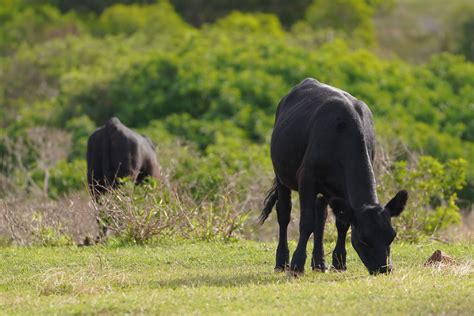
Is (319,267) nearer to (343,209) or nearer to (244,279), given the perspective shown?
(244,279)

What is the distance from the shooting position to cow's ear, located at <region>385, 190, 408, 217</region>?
1194cm

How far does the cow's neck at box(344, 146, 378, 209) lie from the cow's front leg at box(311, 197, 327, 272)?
809mm

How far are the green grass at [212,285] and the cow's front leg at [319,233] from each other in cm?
23

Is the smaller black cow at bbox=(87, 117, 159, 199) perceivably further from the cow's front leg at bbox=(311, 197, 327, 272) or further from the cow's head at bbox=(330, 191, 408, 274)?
the cow's head at bbox=(330, 191, 408, 274)

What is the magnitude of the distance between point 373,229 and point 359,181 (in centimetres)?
59

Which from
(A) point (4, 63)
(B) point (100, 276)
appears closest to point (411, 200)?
(B) point (100, 276)

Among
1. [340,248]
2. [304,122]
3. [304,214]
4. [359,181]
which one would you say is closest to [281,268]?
[340,248]

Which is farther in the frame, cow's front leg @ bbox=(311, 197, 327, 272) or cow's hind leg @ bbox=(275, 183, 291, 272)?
cow's hind leg @ bbox=(275, 183, 291, 272)

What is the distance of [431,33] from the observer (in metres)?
73.4

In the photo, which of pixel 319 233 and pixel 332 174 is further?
pixel 319 233

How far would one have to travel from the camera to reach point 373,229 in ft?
38.5

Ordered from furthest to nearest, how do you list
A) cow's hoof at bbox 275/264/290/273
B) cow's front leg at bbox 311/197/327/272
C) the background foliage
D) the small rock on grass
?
the background foliage
cow's hoof at bbox 275/264/290/273
the small rock on grass
cow's front leg at bbox 311/197/327/272

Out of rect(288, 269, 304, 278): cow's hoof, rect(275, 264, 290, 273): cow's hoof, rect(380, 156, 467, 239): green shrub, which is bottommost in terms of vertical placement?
rect(380, 156, 467, 239): green shrub

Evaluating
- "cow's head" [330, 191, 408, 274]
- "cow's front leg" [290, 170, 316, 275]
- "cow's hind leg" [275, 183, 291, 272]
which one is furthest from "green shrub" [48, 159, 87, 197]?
"cow's head" [330, 191, 408, 274]
